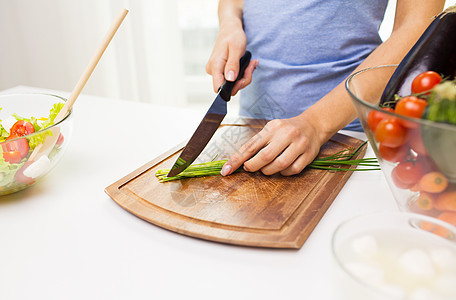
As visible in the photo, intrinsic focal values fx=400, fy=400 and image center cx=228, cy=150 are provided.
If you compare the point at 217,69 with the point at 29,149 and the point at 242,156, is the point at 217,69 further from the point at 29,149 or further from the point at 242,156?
the point at 29,149

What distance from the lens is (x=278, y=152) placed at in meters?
0.90

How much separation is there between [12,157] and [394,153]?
0.71 metres

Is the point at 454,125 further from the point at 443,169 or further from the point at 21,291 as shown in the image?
the point at 21,291

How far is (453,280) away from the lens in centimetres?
44

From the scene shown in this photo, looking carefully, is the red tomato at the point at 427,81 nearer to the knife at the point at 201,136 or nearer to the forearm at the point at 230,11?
the knife at the point at 201,136

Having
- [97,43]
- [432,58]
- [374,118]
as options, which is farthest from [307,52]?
[97,43]

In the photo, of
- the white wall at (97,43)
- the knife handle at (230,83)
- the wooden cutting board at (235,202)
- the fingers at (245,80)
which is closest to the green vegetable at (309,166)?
the wooden cutting board at (235,202)

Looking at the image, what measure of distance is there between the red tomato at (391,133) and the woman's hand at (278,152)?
32 centimetres

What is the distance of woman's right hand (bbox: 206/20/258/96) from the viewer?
3.69 feet

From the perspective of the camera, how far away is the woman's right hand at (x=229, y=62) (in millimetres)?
1124

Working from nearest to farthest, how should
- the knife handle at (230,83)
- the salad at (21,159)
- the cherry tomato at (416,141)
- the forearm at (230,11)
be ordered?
the cherry tomato at (416,141)
the salad at (21,159)
the knife handle at (230,83)
the forearm at (230,11)

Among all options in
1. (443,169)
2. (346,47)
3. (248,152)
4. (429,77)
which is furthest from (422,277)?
(346,47)

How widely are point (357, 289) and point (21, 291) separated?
500mm

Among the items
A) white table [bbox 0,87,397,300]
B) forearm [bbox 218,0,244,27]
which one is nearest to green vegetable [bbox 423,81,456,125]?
white table [bbox 0,87,397,300]
